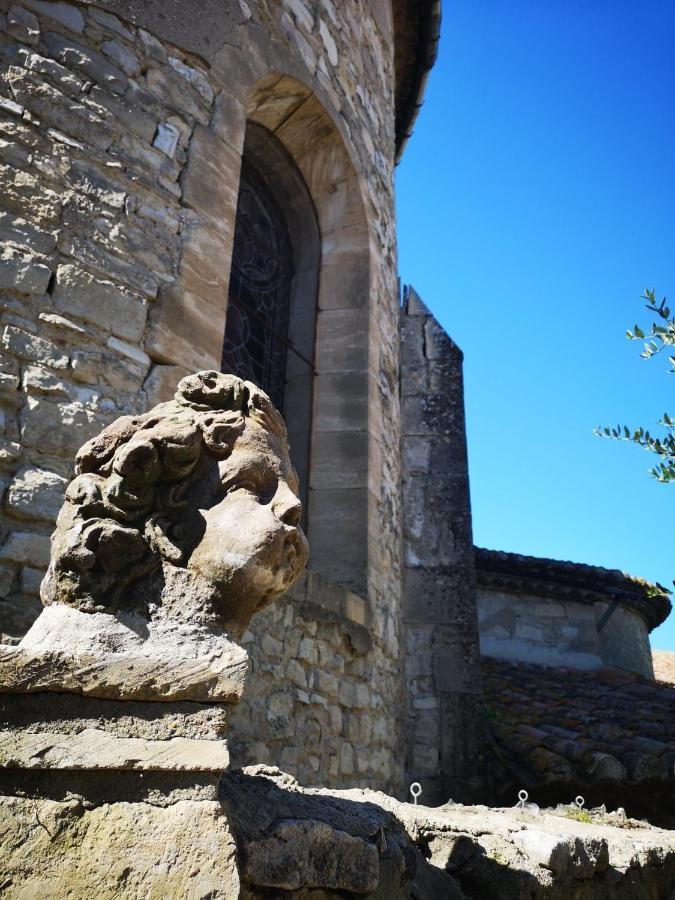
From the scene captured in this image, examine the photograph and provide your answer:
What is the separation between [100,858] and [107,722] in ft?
0.68

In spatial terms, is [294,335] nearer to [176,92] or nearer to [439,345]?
[176,92]

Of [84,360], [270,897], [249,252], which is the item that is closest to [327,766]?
[84,360]

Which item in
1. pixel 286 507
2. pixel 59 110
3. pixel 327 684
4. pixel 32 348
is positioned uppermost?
pixel 59 110

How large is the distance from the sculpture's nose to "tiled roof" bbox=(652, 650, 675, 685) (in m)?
14.9

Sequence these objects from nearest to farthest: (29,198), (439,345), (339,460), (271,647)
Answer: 1. (29,198)
2. (271,647)
3. (339,460)
4. (439,345)

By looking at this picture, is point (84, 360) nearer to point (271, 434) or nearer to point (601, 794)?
point (271, 434)

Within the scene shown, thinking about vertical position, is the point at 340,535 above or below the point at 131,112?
below

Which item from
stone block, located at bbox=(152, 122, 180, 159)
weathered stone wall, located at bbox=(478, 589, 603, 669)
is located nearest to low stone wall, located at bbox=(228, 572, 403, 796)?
stone block, located at bbox=(152, 122, 180, 159)

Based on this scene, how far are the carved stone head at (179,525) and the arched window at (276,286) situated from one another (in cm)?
338

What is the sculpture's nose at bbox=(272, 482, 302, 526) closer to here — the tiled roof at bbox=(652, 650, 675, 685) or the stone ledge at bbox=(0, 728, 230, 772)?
the stone ledge at bbox=(0, 728, 230, 772)

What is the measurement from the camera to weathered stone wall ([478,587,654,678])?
9.58 m

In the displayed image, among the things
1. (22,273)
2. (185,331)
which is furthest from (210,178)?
(22,273)

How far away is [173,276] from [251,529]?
2488 millimetres

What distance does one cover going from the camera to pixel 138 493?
146 cm
